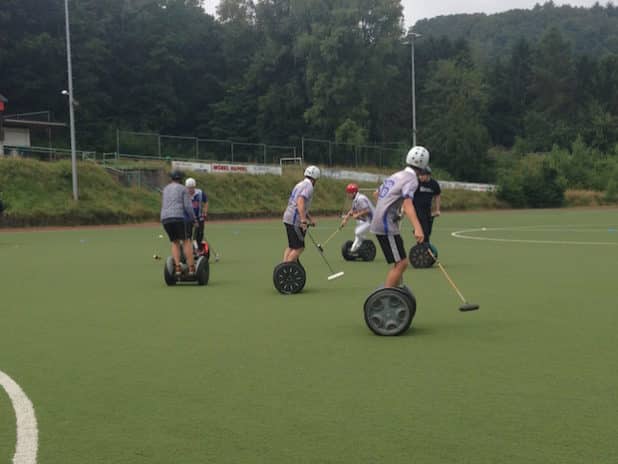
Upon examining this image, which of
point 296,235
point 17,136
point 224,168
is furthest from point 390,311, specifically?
point 17,136

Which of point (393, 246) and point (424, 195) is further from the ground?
point (424, 195)

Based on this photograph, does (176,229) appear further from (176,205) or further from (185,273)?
(185,273)

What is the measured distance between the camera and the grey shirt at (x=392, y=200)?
335 inches

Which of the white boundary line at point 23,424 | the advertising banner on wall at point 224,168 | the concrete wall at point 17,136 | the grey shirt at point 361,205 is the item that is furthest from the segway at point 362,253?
the concrete wall at point 17,136

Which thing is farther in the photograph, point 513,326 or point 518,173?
point 518,173

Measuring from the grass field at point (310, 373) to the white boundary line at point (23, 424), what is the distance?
0.19 feet

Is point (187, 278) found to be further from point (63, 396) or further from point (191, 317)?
point (63, 396)

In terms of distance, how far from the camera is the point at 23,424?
5.44 metres

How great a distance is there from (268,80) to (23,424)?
8451 centimetres

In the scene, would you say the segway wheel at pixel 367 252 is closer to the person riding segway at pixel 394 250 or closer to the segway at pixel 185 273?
the segway at pixel 185 273

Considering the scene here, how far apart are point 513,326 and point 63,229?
105 feet

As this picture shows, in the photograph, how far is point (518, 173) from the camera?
213 ft

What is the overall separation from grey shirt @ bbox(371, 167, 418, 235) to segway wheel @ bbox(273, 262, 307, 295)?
11.9 ft

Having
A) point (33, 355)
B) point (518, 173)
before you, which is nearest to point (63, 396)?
point (33, 355)
